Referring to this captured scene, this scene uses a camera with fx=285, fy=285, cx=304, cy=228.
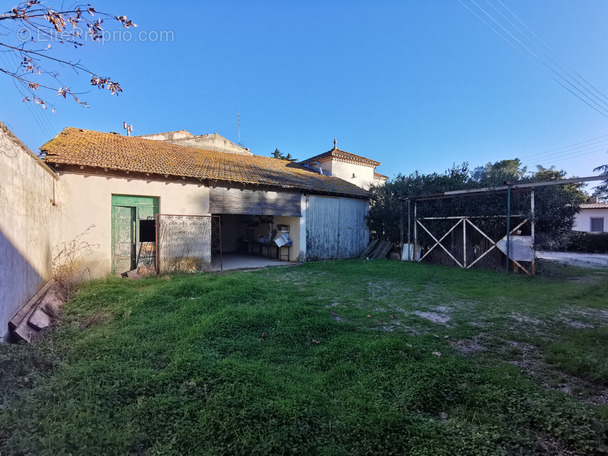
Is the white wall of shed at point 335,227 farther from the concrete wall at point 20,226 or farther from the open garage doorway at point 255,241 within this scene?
the concrete wall at point 20,226

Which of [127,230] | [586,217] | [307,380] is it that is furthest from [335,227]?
[586,217]

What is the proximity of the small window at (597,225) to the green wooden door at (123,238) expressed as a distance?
3398 centimetres

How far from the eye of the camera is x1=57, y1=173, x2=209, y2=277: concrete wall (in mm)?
8586

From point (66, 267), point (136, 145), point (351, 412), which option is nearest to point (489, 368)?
point (351, 412)

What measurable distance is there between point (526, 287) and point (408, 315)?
16.1 ft

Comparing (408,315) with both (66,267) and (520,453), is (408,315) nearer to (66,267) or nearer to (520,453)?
(520,453)

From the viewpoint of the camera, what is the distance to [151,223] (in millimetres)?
10172

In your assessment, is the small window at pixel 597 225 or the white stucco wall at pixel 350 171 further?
the small window at pixel 597 225

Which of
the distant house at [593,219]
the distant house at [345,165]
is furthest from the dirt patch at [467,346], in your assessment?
the distant house at [593,219]

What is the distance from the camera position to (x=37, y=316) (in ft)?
14.7

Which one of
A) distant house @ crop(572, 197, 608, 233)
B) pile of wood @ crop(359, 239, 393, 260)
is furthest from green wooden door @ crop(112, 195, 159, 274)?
distant house @ crop(572, 197, 608, 233)

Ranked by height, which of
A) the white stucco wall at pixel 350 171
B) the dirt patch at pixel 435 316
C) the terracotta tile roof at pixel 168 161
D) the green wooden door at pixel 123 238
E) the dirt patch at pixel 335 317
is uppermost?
the white stucco wall at pixel 350 171

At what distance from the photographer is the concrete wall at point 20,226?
3.89 metres

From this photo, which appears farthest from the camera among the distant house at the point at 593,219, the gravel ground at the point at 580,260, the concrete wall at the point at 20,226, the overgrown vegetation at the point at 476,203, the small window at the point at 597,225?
the small window at the point at 597,225
